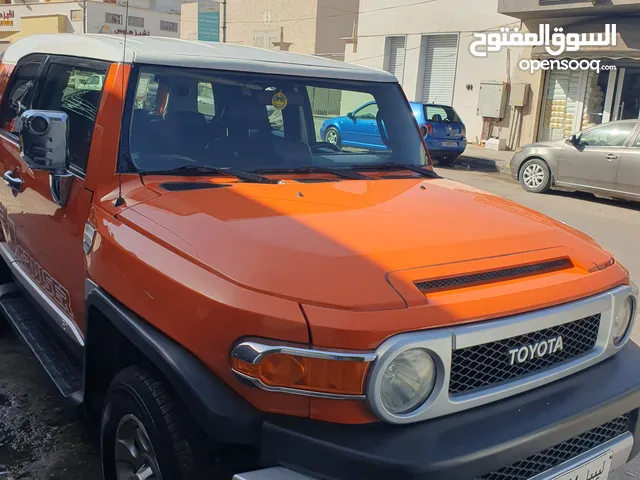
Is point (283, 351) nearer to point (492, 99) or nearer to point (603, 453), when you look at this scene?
point (603, 453)

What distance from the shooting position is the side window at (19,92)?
12.9 ft

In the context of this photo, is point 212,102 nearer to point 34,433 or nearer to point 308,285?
point 308,285

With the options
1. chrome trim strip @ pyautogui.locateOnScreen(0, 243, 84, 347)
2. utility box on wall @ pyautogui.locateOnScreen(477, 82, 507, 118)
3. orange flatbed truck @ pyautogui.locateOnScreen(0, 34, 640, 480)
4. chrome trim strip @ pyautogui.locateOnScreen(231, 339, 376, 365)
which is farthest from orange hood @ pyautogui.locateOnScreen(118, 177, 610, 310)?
utility box on wall @ pyautogui.locateOnScreen(477, 82, 507, 118)

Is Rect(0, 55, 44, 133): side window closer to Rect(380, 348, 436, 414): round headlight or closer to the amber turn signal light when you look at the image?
the amber turn signal light

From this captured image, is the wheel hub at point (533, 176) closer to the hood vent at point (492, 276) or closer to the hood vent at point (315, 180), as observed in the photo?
the hood vent at point (315, 180)

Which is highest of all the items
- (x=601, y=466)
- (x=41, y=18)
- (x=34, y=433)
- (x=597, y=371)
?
(x=41, y=18)

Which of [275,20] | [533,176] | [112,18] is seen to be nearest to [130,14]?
Result: [112,18]

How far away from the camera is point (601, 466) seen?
2324 millimetres

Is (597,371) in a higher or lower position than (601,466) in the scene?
higher

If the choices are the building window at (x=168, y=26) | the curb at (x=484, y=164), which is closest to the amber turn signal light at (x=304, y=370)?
the curb at (x=484, y=164)

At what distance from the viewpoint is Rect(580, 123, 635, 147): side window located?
1110 cm

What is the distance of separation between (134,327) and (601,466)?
5.75 feet

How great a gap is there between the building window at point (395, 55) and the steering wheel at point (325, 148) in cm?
2129

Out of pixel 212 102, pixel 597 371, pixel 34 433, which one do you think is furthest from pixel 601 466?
pixel 34 433
